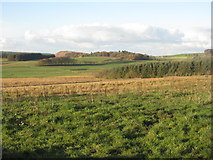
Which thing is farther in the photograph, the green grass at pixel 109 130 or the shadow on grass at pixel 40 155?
the green grass at pixel 109 130

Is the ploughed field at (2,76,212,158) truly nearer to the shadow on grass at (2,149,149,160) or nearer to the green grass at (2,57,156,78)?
the shadow on grass at (2,149,149,160)

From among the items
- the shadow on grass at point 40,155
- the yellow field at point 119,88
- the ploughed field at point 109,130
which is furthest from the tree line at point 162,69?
the shadow on grass at point 40,155

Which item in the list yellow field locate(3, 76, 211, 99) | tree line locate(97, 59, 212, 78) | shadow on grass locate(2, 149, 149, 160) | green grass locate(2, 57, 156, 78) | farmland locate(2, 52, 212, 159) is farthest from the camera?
green grass locate(2, 57, 156, 78)

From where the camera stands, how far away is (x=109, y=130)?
11055mm

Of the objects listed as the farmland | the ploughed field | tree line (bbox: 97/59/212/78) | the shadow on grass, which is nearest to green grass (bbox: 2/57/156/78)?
tree line (bbox: 97/59/212/78)

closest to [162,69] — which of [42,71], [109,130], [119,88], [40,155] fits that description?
[119,88]

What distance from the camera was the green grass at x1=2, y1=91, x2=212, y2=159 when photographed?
29.5 feet

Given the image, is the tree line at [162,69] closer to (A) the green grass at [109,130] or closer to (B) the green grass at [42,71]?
(B) the green grass at [42,71]

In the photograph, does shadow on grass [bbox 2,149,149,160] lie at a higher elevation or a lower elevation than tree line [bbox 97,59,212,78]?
lower

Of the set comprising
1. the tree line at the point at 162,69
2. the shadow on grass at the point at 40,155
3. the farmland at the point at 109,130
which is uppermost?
the tree line at the point at 162,69

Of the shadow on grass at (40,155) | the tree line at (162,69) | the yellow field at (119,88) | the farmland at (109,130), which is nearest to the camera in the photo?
the shadow on grass at (40,155)

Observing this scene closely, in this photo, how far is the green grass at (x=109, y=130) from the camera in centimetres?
898

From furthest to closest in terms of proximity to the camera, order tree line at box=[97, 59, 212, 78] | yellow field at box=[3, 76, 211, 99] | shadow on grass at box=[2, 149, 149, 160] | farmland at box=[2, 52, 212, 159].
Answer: tree line at box=[97, 59, 212, 78]
yellow field at box=[3, 76, 211, 99]
farmland at box=[2, 52, 212, 159]
shadow on grass at box=[2, 149, 149, 160]

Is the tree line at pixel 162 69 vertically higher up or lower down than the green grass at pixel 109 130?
higher up
